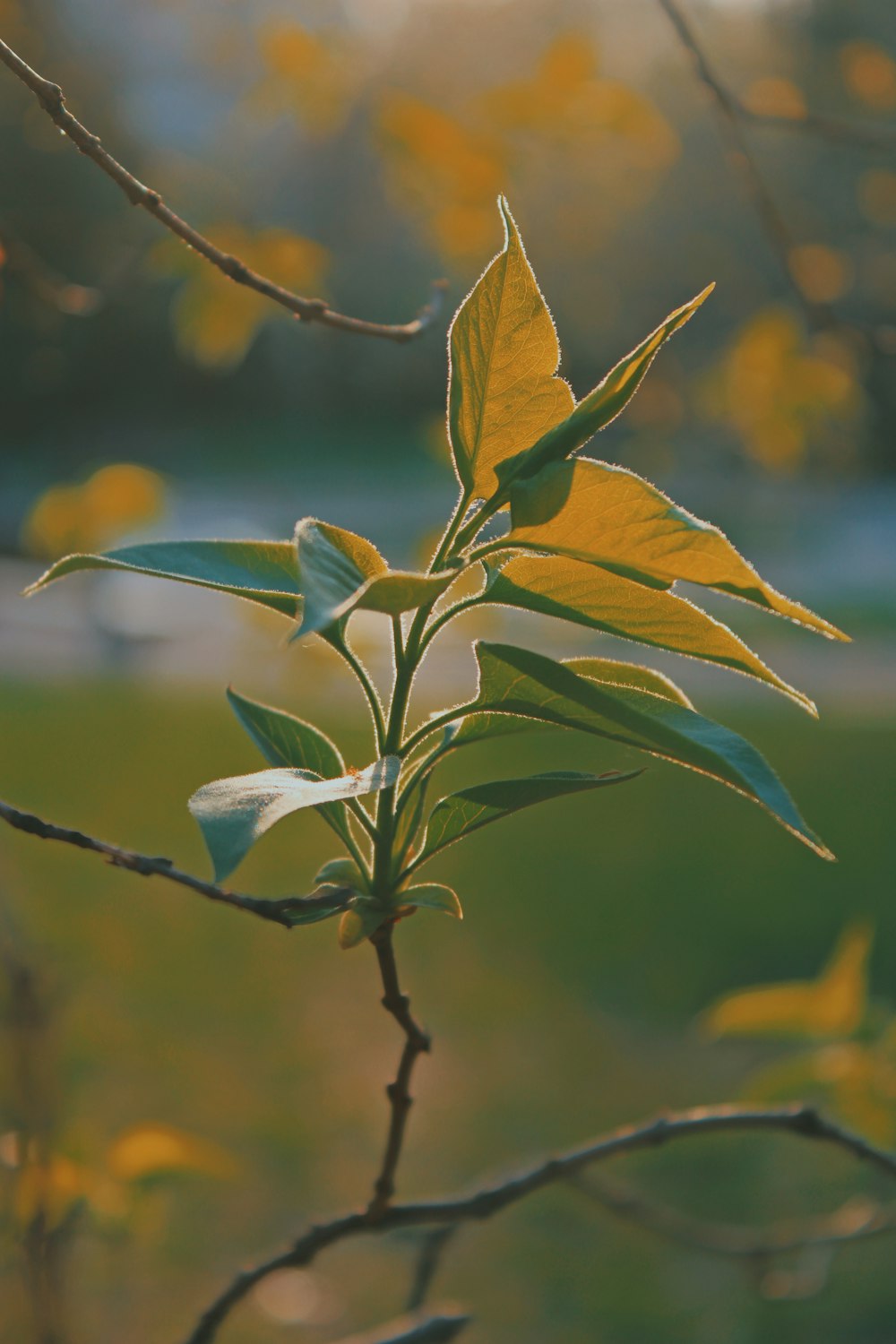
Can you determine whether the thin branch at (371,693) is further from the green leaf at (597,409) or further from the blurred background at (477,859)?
the blurred background at (477,859)

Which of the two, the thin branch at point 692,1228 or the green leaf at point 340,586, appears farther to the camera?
the thin branch at point 692,1228

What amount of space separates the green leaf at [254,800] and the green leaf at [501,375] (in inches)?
5.1

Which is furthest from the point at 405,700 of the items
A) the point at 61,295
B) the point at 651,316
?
the point at 651,316

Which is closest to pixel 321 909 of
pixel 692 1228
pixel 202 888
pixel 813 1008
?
pixel 202 888

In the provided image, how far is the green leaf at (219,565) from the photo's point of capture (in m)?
0.48

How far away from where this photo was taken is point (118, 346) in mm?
13312

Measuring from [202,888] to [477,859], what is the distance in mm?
4393

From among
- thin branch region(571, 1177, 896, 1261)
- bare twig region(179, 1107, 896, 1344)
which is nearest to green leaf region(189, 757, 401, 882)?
bare twig region(179, 1107, 896, 1344)

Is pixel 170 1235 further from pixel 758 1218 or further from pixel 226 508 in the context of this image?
pixel 226 508

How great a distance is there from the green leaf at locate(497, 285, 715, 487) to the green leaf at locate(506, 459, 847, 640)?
0.05 ft

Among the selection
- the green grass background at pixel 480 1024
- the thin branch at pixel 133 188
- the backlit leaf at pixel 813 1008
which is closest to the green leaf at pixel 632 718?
the thin branch at pixel 133 188

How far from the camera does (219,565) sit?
50cm

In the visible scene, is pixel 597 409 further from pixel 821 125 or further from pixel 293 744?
pixel 821 125

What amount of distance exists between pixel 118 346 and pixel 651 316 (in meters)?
7.12
